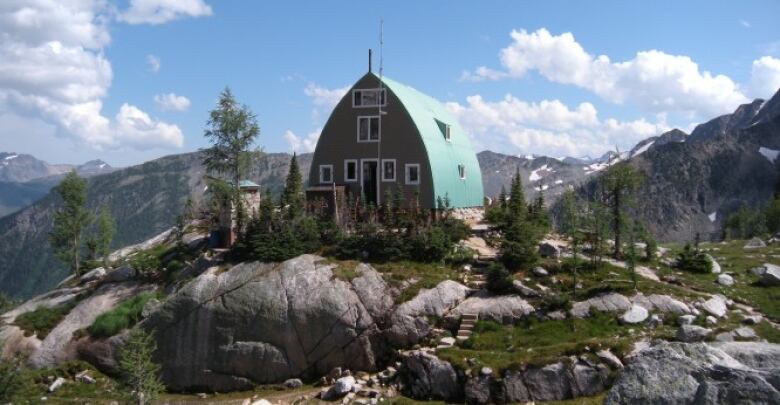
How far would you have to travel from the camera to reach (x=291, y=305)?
101ft

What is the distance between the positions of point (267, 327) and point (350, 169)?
18.1 metres

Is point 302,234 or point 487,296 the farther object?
point 302,234

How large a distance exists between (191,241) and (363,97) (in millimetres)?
17063

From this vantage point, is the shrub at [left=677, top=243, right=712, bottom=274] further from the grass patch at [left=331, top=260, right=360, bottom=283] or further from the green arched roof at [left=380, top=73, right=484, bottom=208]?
the grass patch at [left=331, top=260, right=360, bottom=283]

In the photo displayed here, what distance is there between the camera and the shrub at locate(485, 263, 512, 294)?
99.8 ft

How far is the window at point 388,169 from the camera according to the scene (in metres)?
44.1

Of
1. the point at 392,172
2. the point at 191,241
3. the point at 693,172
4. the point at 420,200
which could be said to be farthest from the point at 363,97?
the point at 693,172

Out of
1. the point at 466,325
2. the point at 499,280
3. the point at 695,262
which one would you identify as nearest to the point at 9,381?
the point at 466,325

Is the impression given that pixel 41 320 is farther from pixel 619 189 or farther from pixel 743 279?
pixel 743 279

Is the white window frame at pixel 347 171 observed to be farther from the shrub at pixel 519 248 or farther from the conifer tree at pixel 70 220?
the conifer tree at pixel 70 220

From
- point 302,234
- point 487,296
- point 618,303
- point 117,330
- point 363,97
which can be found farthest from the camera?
point 363,97

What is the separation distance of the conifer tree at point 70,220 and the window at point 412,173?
26.8 m

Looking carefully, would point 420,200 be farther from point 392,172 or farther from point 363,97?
point 363,97

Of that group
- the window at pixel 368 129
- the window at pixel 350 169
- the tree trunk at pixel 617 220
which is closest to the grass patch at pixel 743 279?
the tree trunk at pixel 617 220
